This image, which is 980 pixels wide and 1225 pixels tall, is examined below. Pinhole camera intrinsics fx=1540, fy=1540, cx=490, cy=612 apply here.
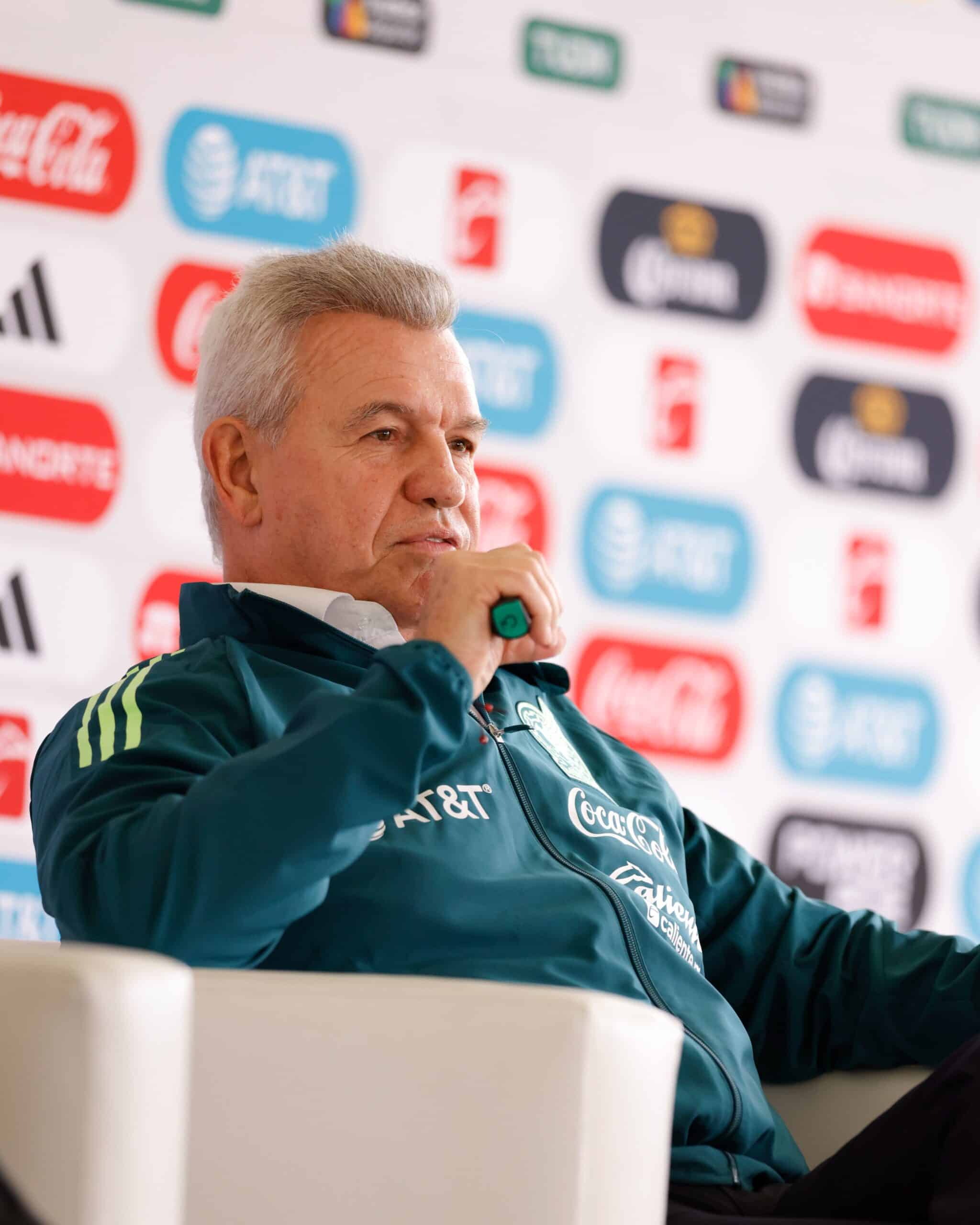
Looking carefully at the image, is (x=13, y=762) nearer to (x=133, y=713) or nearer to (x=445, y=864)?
(x=133, y=713)

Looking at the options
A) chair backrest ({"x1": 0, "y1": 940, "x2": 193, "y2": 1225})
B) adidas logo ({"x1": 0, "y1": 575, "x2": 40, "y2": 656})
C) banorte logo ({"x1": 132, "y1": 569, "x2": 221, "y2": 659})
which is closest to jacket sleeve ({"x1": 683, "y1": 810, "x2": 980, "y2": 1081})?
chair backrest ({"x1": 0, "y1": 940, "x2": 193, "y2": 1225})

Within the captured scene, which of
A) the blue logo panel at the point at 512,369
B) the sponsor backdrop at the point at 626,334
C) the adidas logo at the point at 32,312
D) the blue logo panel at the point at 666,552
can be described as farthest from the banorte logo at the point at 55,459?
the blue logo panel at the point at 666,552

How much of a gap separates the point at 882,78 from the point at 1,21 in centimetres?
207

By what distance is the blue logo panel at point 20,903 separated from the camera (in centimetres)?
297

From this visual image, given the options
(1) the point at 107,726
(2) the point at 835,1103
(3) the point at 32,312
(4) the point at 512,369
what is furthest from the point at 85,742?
(4) the point at 512,369

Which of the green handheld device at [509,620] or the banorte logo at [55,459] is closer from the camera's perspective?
the green handheld device at [509,620]

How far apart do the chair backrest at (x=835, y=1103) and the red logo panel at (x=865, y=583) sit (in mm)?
2112

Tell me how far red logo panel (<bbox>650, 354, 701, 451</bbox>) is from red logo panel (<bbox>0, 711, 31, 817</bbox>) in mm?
1519

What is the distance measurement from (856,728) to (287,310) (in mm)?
2233

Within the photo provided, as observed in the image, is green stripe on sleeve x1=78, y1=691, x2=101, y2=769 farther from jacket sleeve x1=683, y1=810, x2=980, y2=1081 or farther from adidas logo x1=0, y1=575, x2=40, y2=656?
adidas logo x1=0, y1=575, x2=40, y2=656

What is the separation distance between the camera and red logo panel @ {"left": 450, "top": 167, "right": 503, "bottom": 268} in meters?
3.41

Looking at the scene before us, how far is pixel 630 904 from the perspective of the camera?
143cm

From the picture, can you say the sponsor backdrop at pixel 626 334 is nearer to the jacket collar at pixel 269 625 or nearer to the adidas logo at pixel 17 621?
the adidas logo at pixel 17 621

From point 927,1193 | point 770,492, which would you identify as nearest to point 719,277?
point 770,492
